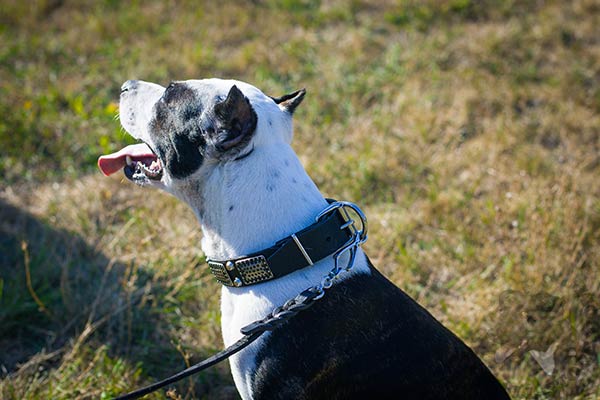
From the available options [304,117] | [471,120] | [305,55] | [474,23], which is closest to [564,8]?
[474,23]

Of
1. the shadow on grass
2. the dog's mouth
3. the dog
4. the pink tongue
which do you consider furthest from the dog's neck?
the shadow on grass

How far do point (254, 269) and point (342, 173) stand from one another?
8.56 feet

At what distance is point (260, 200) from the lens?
7.42 ft

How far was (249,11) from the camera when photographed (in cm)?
738

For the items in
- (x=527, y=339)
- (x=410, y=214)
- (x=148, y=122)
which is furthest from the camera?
(x=410, y=214)

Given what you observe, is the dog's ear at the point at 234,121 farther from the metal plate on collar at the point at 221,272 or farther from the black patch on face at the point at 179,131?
the metal plate on collar at the point at 221,272

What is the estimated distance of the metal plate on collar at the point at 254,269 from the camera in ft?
7.21

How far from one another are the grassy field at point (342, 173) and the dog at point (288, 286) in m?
1.02

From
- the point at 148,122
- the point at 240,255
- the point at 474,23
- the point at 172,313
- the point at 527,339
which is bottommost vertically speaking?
the point at 527,339

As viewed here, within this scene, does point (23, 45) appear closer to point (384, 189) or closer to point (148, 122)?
point (384, 189)

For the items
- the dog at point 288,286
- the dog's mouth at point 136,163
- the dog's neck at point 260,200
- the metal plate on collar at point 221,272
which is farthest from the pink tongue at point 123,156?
the metal plate on collar at point 221,272

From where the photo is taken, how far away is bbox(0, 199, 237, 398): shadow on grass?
3316 millimetres

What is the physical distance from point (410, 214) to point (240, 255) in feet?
7.40

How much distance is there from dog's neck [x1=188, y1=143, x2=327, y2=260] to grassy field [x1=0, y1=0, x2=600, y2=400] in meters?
1.20
